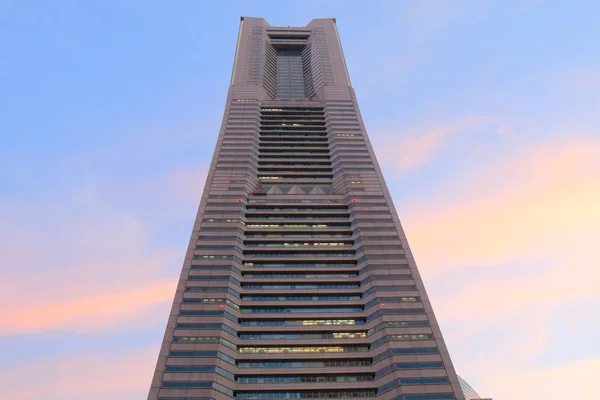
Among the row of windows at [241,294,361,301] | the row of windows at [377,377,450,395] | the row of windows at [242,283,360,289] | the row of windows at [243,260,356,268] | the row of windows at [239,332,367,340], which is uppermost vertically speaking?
the row of windows at [243,260,356,268]

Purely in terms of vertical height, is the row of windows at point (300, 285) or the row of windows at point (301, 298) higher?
the row of windows at point (300, 285)

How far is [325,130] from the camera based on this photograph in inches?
6713

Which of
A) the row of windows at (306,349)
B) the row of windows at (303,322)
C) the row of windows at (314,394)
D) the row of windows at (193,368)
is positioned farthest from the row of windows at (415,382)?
the row of windows at (193,368)

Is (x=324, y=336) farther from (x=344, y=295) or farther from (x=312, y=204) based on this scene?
(x=312, y=204)

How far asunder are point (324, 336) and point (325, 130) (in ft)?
270

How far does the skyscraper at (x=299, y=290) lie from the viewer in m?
96.1

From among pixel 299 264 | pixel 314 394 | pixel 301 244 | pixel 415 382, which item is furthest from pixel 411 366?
pixel 301 244

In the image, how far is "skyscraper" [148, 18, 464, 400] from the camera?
315 ft

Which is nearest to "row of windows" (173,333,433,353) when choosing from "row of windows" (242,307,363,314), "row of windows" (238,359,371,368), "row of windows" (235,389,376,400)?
"row of windows" (238,359,371,368)

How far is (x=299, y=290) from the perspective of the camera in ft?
376

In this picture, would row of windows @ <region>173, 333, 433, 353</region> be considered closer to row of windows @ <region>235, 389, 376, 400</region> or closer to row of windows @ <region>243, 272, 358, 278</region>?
row of windows @ <region>235, 389, 376, 400</region>

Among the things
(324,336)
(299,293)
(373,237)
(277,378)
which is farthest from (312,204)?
(277,378)

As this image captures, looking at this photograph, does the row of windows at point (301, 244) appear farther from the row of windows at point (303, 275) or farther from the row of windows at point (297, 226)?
the row of windows at point (303, 275)

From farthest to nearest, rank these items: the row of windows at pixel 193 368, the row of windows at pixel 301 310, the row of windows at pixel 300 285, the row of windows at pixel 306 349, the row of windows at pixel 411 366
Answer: the row of windows at pixel 300 285 < the row of windows at pixel 301 310 < the row of windows at pixel 306 349 < the row of windows at pixel 411 366 < the row of windows at pixel 193 368
